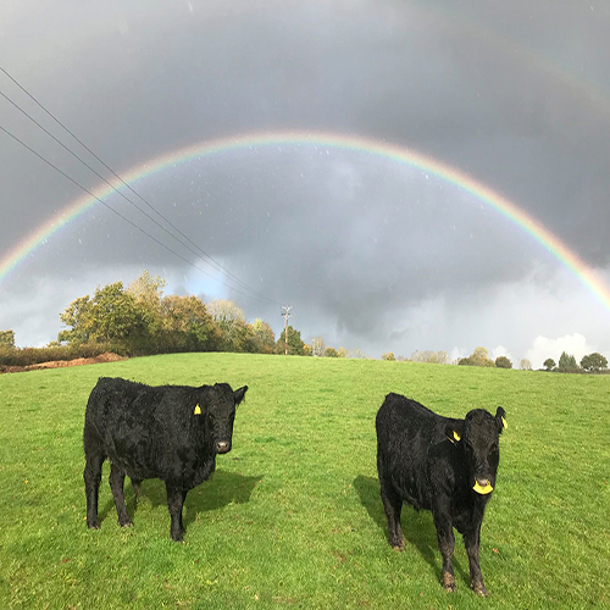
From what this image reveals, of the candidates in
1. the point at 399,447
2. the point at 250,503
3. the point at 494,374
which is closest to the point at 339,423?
the point at 250,503

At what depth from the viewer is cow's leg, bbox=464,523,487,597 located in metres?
5.16

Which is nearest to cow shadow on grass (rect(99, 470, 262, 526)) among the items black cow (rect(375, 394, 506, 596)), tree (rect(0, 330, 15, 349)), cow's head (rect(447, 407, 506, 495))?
black cow (rect(375, 394, 506, 596))

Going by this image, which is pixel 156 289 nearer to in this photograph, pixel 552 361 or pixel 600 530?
pixel 600 530

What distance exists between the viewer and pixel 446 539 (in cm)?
515

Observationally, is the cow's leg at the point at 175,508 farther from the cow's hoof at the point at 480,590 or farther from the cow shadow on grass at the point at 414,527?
the cow's hoof at the point at 480,590

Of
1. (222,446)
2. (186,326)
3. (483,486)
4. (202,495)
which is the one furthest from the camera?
(186,326)

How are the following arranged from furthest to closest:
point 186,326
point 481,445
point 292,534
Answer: point 186,326, point 292,534, point 481,445

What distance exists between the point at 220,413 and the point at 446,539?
3711 millimetres

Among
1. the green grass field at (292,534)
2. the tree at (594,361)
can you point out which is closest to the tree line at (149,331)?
the tree at (594,361)

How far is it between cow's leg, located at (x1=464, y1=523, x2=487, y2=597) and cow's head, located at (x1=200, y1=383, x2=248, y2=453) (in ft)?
11.9

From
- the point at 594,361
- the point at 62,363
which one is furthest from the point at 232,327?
the point at 594,361

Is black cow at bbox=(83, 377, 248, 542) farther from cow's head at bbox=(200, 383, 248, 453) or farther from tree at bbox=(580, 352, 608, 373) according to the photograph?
tree at bbox=(580, 352, 608, 373)

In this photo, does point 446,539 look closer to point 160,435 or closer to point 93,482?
point 160,435

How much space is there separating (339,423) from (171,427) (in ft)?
35.7
